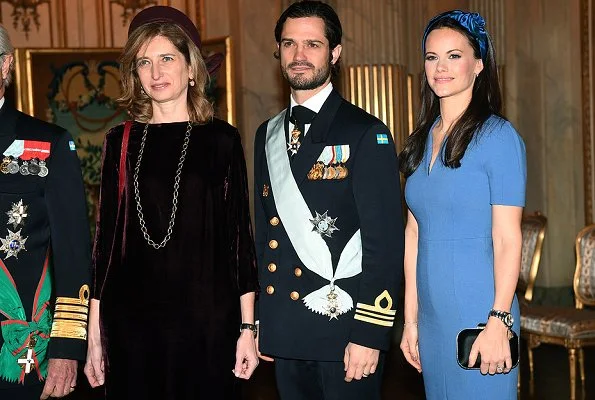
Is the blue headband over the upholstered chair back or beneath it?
over

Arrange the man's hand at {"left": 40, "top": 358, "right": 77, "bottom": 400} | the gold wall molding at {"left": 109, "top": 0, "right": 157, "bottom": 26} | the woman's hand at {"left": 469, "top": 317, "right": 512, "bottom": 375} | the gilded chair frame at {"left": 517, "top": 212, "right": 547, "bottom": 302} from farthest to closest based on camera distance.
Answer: the gold wall molding at {"left": 109, "top": 0, "right": 157, "bottom": 26} < the gilded chair frame at {"left": 517, "top": 212, "right": 547, "bottom": 302} < the man's hand at {"left": 40, "top": 358, "right": 77, "bottom": 400} < the woman's hand at {"left": 469, "top": 317, "right": 512, "bottom": 375}

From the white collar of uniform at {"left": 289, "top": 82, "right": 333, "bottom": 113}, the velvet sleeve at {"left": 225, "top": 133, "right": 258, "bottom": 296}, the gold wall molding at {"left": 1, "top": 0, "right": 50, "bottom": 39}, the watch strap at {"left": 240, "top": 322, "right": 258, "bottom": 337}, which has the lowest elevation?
the watch strap at {"left": 240, "top": 322, "right": 258, "bottom": 337}

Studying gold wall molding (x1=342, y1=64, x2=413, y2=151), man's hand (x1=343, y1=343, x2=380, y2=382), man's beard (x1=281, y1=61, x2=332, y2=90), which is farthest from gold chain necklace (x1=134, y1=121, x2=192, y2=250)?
gold wall molding (x1=342, y1=64, x2=413, y2=151)

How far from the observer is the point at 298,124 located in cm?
290

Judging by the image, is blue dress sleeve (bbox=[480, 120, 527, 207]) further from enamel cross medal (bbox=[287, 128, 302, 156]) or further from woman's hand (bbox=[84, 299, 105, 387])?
woman's hand (bbox=[84, 299, 105, 387])

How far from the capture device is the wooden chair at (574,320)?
17.4 feet

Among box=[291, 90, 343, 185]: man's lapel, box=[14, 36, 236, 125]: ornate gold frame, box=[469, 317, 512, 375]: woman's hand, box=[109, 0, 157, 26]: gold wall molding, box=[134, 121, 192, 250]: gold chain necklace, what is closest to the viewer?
box=[469, 317, 512, 375]: woman's hand

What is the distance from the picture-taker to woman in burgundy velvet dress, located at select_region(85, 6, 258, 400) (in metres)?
2.65

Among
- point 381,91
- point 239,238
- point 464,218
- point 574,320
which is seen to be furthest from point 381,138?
point 381,91

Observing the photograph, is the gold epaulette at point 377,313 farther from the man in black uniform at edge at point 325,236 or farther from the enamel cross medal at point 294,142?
the enamel cross medal at point 294,142

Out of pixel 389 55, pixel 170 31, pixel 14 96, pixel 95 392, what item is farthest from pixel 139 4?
pixel 170 31

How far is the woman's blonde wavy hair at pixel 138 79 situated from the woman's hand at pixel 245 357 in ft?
2.15

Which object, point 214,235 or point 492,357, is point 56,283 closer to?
point 214,235

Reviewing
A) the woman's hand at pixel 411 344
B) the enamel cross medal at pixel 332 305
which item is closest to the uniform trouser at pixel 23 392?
the enamel cross medal at pixel 332 305
